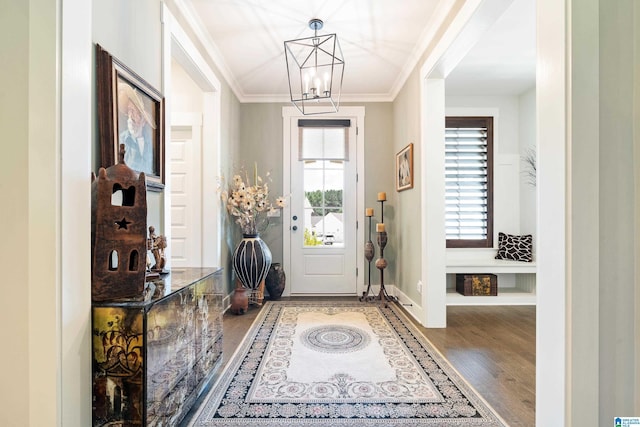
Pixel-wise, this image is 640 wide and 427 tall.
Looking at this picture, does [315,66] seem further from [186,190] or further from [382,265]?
[382,265]

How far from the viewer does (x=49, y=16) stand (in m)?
1.11

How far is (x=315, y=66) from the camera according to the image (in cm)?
239

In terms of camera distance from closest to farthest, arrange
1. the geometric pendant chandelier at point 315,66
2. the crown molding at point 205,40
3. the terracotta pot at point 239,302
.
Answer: the crown molding at point 205,40 < the geometric pendant chandelier at point 315,66 < the terracotta pot at point 239,302

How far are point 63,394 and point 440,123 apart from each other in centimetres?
310

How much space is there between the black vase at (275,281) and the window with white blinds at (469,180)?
2.29 m

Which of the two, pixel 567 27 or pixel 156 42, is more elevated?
pixel 156 42

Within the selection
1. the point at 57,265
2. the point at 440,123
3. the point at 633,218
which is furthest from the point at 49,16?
the point at 440,123

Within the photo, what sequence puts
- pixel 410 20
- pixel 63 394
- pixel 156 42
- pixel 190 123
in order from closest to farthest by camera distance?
pixel 63 394, pixel 156 42, pixel 410 20, pixel 190 123

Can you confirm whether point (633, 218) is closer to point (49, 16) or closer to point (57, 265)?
point (57, 265)

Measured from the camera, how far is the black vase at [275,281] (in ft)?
12.8

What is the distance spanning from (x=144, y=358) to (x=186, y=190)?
2575 millimetres

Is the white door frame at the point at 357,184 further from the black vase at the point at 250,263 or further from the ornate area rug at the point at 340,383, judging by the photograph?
the ornate area rug at the point at 340,383

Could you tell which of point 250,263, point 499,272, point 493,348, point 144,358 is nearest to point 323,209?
point 250,263

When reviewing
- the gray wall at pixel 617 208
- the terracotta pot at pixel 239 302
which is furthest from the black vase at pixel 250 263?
the gray wall at pixel 617 208
